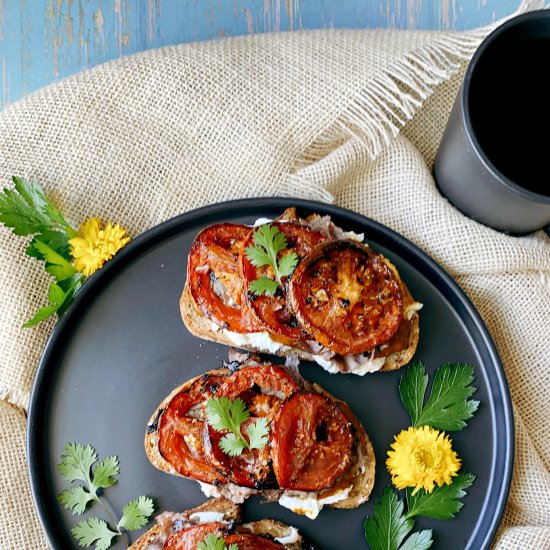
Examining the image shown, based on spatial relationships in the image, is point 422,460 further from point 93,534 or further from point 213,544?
point 93,534

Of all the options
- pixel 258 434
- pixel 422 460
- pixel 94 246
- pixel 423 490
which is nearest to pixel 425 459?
pixel 422 460

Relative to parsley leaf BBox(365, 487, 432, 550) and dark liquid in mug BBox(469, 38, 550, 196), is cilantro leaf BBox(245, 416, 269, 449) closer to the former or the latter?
parsley leaf BBox(365, 487, 432, 550)

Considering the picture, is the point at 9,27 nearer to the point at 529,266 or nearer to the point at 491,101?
the point at 491,101

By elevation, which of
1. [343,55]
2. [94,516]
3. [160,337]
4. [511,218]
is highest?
[343,55]

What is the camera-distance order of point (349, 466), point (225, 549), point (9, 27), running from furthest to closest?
1. point (9, 27)
2. point (349, 466)
3. point (225, 549)

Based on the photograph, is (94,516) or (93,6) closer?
(94,516)

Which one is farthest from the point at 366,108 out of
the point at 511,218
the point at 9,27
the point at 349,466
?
the point at 9,27

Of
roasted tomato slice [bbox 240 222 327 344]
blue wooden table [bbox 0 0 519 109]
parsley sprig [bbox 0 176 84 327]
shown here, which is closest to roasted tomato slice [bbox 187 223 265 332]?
roasted tomato slice [bbox 240 222 327 344]
